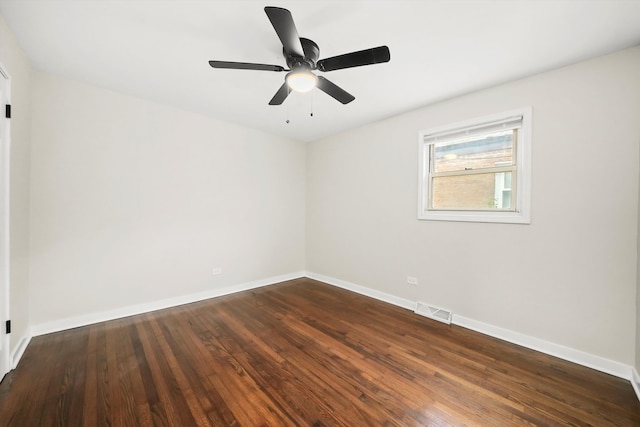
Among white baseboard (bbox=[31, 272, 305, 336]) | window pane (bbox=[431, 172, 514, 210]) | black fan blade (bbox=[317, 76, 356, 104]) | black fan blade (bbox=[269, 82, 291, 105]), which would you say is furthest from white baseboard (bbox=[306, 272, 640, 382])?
black fan blade (bbox=[269, 82, 291, 105])

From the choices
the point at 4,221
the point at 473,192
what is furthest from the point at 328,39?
the point at 4,221

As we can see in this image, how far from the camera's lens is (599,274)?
199cm

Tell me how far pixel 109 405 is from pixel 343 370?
159 centimetres

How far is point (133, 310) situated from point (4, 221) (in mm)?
1578

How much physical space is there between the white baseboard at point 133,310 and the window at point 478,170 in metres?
2.90

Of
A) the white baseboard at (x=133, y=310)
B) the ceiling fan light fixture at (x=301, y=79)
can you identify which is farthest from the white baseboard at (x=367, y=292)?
the ceiling fan light fixture at (x=301, y=79)

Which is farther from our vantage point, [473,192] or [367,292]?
[367,292]

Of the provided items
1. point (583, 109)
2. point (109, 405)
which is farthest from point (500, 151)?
point (109, 405)

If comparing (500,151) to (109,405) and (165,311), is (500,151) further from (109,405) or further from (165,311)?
(165,311)

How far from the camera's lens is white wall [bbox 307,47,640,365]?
6.25 feet

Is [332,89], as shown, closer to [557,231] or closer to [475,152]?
[475,152]

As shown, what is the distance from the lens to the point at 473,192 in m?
2.77

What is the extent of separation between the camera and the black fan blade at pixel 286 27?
4.01 feet

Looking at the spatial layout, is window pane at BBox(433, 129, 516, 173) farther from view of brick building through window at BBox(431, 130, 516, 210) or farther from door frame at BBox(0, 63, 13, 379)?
door frame at BBox(0, 63, 13, 379)
